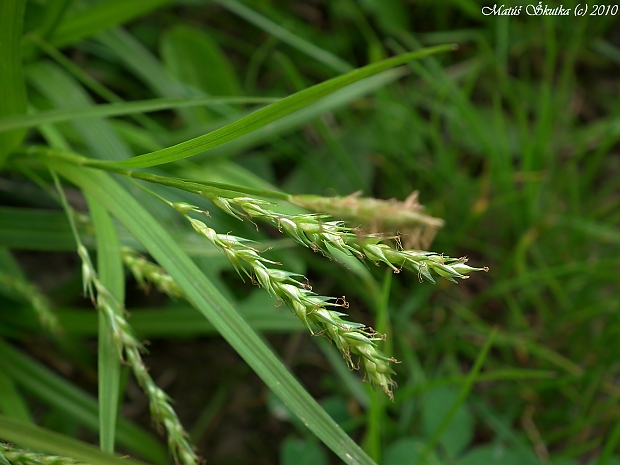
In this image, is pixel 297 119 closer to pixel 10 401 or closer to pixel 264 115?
pixel 264 115

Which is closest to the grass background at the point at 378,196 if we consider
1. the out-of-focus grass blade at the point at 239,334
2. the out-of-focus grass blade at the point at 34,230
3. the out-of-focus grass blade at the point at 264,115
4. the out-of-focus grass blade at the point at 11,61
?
the out-of-focus grass blade at the point at 34,230

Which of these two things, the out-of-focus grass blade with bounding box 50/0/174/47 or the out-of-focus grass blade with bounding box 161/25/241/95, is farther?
the out-of-focus grass blade with bounding box 161/25/241/95

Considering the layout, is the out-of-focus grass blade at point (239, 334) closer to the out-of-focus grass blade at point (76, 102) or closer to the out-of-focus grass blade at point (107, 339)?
the out-of-focus grass blade at point (107, 339)

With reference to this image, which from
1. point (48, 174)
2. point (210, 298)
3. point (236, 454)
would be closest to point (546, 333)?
point (236, 454)

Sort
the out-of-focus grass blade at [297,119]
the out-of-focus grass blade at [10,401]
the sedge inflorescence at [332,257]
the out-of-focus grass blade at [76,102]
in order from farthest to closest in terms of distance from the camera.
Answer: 1. the out-of-focus grass blade at [297,119]
2. the out-of-focus grass blade at [76,102]
3. the out-of-focus grass blade at [10,401]
4. the sedge inflorescence at [332,257]

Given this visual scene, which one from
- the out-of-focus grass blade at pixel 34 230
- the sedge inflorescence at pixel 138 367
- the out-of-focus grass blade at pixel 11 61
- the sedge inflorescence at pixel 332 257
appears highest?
the out-of-focus grass blade at pixel 11 61

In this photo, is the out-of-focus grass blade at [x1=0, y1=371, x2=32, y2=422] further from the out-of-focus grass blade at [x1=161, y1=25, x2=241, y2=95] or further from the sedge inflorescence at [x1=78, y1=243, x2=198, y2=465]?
the out-of-focus grass blade at [x1=161, y1=25, x2=241, y2=95]

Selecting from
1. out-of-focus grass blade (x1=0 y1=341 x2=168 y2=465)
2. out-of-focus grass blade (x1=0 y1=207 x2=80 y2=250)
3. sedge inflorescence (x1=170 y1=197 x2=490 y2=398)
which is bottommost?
out-of-focus grass blade (x1=0 y1=341 x2=168 y2=465)

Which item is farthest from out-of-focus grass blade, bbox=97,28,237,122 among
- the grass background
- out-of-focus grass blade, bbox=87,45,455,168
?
out-of-focus grass blade, bbox=87,45,455,168
